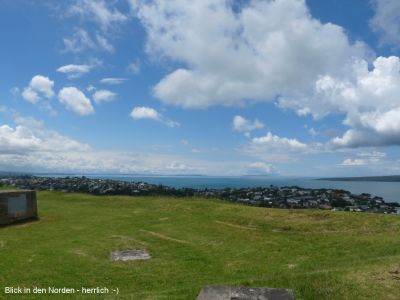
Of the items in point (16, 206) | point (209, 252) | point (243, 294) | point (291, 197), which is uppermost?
point (16, 206)

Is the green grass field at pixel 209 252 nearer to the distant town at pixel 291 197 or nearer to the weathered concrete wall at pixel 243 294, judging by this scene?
the weathered concrete wall at pixel 243 294

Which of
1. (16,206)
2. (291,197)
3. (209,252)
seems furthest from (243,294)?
(291,197)

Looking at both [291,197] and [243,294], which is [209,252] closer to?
[243,294]

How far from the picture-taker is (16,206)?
28219mm

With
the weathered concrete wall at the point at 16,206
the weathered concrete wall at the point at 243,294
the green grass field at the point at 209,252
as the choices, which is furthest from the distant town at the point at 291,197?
the weathered concrete wall at the point at 243,294

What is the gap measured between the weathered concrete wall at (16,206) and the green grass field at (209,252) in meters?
1.03

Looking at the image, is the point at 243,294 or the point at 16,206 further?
the point at 16,206

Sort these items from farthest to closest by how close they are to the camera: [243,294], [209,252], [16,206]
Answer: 1. [16,206]
2. [209,252]
3. [243,294]

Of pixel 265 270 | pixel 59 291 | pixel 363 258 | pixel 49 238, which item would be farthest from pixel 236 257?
pixel 49 238

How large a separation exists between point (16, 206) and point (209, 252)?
15.9m

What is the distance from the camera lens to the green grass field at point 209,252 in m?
13.6

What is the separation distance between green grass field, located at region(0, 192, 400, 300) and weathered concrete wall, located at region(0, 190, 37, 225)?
1.03 m

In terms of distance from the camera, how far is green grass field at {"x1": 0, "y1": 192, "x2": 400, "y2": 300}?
13.6m

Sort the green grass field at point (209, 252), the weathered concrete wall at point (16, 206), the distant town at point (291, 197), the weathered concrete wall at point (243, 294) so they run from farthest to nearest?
1. the distant town at point (291, 197)
2. the weathered concrete wall at point (16, 206)
3. the green grass field at point (209, 252)
4. the weathered concrete wall at point (243, 294)
